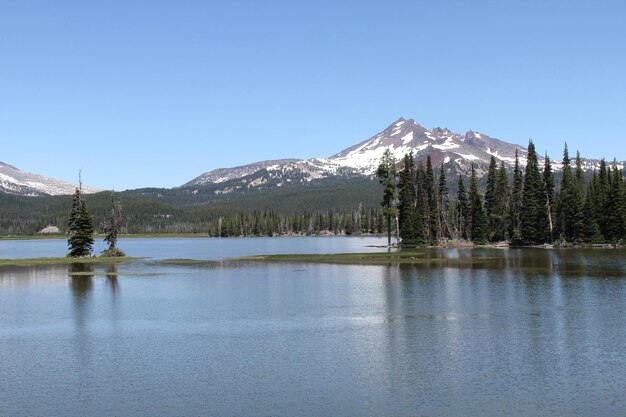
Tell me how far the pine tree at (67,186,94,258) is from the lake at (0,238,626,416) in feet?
143

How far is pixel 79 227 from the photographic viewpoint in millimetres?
112750

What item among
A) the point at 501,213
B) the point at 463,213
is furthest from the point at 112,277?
the point at 463,213

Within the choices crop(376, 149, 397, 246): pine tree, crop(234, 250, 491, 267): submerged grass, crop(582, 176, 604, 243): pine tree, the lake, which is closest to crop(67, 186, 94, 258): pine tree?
crop(234, 250, 491, 267): submerged grass

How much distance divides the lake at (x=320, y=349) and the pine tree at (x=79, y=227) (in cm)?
4365

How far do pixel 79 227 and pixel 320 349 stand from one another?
87.1 metres

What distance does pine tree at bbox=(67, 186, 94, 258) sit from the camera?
11194cm

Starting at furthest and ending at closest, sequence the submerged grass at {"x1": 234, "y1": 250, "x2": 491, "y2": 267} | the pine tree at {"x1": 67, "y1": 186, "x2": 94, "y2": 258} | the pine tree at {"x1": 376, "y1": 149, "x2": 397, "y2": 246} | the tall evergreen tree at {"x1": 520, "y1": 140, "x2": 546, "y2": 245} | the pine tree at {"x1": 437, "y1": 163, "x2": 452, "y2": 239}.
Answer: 1. the pine tree at {"x1": 437, "y1": 163, "x2": 452, "y2": 239}
2. the tall evergreen tree at {"x1": 520, "y1": 140, "x2": 546, "y2": 245}
3. the pine tree at {"x1": 376, "y1": 149, "x2": 397, "y2": 246}
4. the pine tree at {"x1": 67, "y1": 186, "x2": 94, "y2": 258}
5. the submerged grass at {"x1": 234, "y1": 250, "x2": 491, "y2": 267}

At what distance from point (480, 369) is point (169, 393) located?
47.6ft

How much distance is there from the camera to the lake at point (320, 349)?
2644cm

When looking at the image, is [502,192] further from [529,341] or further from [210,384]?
[210,384]

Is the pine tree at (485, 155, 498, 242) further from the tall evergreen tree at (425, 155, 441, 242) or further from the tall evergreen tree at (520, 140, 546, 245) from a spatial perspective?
the tall evergreen tree at (520, 140, 546, 245)

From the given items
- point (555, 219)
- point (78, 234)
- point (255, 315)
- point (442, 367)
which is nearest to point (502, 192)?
point (555, 219)

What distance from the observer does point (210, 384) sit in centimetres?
2933

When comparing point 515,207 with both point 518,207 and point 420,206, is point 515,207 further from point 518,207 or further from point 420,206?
point 420,206
